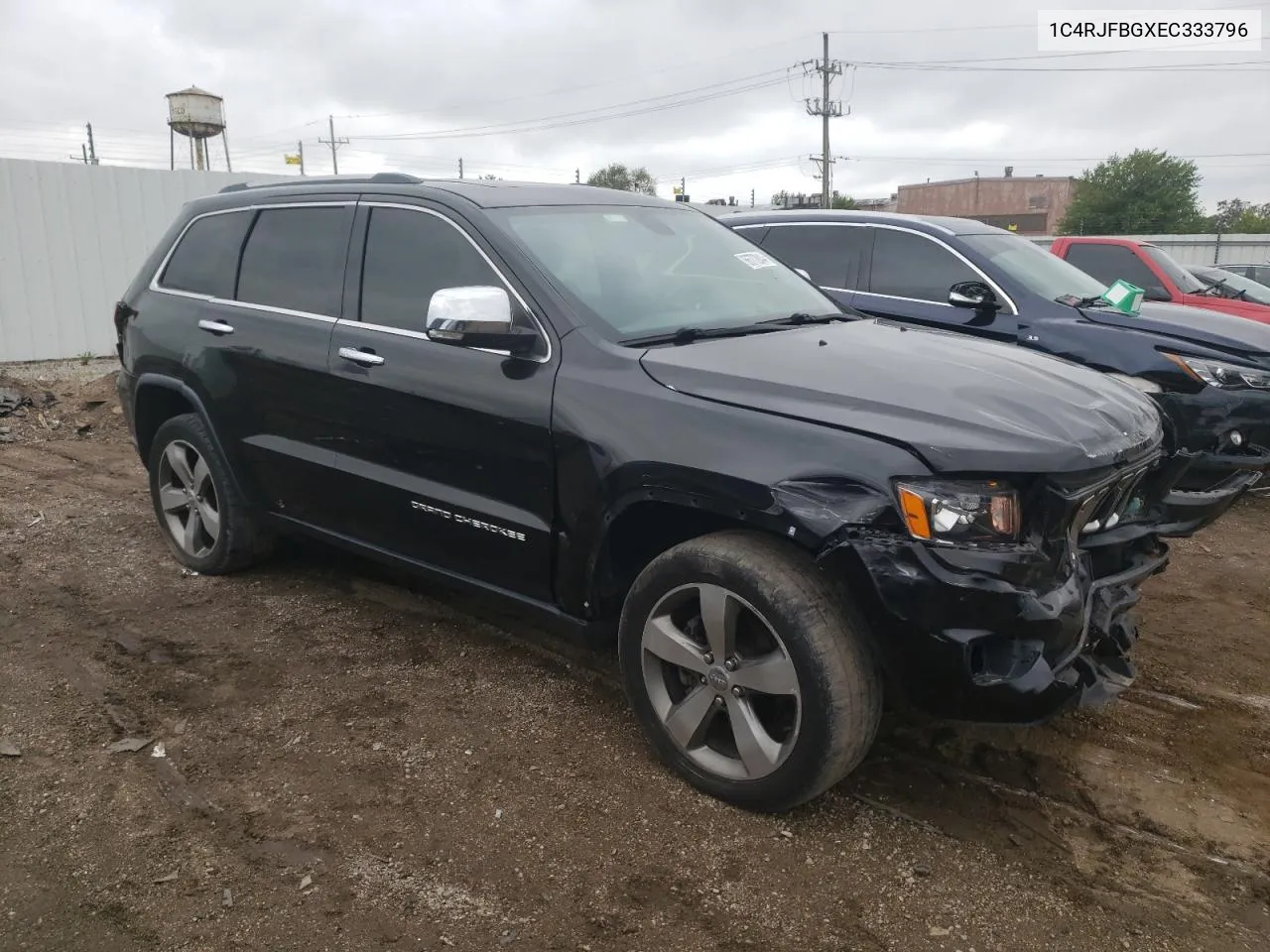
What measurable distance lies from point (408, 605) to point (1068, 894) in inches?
118

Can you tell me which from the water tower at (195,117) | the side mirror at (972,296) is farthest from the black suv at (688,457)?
the water tower at (195,117)

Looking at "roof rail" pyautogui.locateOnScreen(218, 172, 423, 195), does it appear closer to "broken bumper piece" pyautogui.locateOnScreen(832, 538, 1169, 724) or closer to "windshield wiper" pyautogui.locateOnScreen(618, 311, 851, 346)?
"windshield wiper" pyautogui.locateOnScreen(618, 311, 851, 346)

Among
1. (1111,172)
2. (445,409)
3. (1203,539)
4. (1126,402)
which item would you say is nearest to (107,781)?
(445,409)

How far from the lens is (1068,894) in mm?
2514

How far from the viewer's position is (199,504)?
4.77 metres

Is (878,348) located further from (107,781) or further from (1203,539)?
(1203,539)

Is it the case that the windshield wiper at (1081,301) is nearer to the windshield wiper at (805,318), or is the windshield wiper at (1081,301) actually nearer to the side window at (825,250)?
the side window at (825,250)

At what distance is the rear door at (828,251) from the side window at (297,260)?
320cm

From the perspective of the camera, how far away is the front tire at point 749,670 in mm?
2568

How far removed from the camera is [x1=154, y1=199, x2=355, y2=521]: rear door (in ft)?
12.8

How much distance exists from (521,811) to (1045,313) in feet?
14.9

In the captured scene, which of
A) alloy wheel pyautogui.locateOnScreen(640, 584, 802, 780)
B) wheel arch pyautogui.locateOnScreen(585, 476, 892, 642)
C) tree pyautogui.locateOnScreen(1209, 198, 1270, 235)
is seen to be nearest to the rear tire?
wheel arch pyautogui.locateOnScreen(585, 476, 892, 642)

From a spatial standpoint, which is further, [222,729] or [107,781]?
[222,729]

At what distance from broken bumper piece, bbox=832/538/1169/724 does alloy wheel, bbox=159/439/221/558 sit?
3399 millimetres
